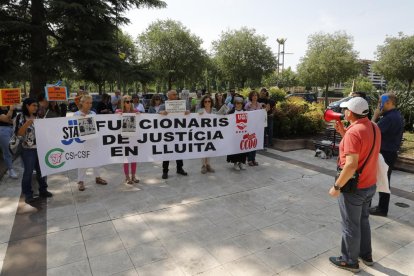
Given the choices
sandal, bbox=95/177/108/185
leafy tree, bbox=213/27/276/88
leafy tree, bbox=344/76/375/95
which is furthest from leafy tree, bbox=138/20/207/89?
sandal, bbox=95/177/108/185

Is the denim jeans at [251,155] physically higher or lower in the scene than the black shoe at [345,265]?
higher

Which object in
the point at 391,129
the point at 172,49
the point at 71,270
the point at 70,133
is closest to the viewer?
the point at 71,270

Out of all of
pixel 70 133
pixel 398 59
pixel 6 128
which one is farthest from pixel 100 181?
pixel 398 59

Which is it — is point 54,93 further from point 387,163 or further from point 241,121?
point 387,163

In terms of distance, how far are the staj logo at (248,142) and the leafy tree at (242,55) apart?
2660 cm

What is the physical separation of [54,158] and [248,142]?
432 cm

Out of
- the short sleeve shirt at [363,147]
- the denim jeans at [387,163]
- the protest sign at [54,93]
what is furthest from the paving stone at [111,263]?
the protest sign at [54,93]

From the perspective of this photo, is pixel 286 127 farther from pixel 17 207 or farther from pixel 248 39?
pixel 248 39

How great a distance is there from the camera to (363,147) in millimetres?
2908

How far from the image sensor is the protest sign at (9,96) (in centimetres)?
626

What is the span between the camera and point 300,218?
15.3 ft

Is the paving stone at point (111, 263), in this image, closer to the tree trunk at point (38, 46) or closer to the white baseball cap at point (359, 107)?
the white baseball cap at point (359, 107)

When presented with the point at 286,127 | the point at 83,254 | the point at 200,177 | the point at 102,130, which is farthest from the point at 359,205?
the point at 286,127

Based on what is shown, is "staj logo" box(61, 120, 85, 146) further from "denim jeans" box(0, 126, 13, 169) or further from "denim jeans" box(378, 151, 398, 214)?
"denim jeans" box(378, 151, 398, 214)
